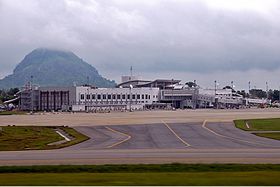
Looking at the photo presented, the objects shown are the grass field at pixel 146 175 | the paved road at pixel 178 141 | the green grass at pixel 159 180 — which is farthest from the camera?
the paved road at pixel 178 141

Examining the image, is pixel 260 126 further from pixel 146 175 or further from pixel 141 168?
pixel 146 175

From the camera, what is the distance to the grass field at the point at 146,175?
1952 cm

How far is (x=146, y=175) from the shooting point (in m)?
22.6

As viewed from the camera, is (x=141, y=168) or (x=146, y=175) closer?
(x=146, y=175)

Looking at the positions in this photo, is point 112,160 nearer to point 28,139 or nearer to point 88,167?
point 88,167

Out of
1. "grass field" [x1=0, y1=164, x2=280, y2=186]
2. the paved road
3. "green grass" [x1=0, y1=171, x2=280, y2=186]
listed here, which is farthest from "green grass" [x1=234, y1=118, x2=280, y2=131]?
"green grass" [x1=0, y1=171, x2=280, y2=186]

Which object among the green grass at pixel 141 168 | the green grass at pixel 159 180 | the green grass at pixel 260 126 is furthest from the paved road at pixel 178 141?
the green grass at pixel 159 180

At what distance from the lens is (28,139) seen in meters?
55.9

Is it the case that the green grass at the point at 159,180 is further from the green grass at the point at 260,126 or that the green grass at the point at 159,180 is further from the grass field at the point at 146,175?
the green grass at the point at 260,126

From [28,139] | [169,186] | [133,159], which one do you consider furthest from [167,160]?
[28,139]

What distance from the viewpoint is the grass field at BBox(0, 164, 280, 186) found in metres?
19.5

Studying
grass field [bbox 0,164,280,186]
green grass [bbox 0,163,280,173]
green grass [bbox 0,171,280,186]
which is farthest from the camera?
green grass [bbox 0,163,280,173]

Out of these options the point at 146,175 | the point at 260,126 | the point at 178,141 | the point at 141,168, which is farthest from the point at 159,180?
the point at 260,126

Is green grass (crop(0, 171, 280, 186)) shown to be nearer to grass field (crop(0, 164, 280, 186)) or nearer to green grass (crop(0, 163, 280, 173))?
grass field (crop(0, 164, 280, 186))
